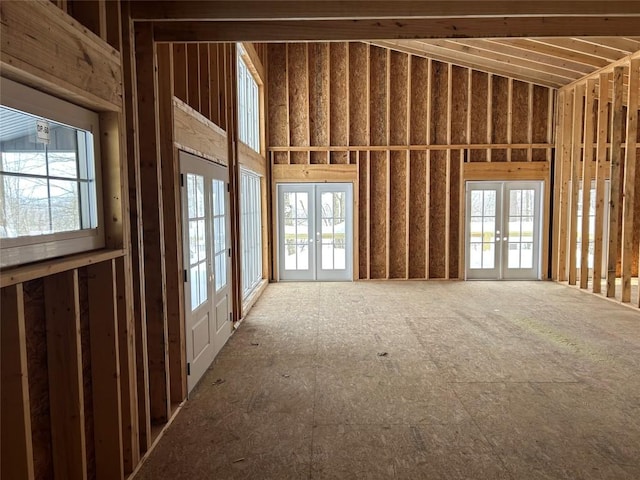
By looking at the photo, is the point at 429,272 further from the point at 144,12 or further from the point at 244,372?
the point at 144,12

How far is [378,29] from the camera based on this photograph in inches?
122

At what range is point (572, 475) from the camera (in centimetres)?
259

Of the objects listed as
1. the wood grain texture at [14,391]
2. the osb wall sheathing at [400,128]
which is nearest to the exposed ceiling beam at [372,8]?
the wood grain texture at [14,391]

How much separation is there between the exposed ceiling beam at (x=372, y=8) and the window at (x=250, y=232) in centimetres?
395

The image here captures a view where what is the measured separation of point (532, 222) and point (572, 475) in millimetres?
7548

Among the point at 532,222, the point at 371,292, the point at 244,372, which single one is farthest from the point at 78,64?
the point at 532,222

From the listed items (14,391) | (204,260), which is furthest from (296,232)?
(14,391)

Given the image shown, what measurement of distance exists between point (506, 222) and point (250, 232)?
529 cm

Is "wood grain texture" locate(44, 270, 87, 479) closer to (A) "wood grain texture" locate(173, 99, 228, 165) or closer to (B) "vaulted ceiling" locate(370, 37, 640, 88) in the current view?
(A) "wood grain texture" locate(173, 99, 228, 165)

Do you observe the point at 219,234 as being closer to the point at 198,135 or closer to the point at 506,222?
the point at 198,135

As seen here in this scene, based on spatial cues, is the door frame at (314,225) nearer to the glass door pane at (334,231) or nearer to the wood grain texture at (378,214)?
the glass door pane at (334,231)

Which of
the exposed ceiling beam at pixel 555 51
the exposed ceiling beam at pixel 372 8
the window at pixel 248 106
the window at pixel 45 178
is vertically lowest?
the window at pixel 45 178

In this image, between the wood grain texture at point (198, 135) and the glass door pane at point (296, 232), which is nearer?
the wood grain texture at point (198, 135)

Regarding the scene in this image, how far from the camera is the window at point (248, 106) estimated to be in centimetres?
690
